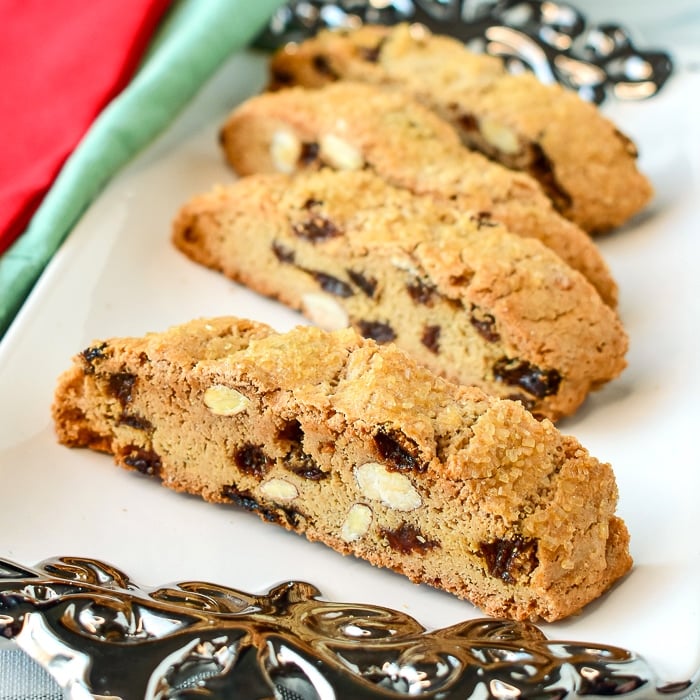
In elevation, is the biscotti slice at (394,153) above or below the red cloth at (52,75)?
below

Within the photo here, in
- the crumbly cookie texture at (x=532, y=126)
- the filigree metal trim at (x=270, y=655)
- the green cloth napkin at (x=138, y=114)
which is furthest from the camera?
the crumbly cookie texture at (x=532, y=126)

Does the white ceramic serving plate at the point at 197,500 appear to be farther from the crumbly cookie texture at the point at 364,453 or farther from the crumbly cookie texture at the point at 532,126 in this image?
the crumbly cookie texture at the point at 532,126

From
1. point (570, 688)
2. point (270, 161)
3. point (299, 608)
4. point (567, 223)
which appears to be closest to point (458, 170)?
point (567, 223)

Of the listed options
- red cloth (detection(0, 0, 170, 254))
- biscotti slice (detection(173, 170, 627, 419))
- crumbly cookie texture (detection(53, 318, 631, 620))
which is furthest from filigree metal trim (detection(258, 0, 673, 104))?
crumbly cookie texture (detection(53, 318, 631, 620))

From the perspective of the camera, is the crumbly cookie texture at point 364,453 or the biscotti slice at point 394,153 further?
the biscotti slice at point 394,153

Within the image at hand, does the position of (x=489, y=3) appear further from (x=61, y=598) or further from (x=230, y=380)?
(x=61, y=598)

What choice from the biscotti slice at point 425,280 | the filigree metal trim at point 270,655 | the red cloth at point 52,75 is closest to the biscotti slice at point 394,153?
the biscotti slice at point 425,280
